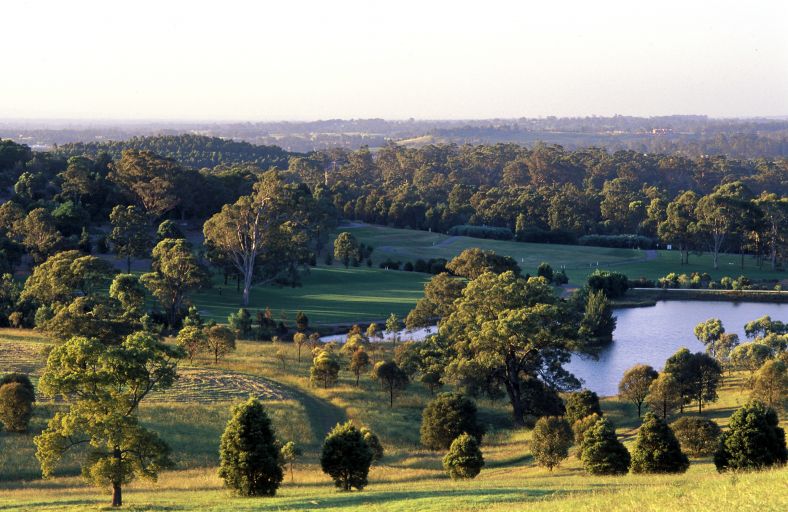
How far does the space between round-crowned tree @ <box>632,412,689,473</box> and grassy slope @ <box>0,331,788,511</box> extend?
1.62 feet

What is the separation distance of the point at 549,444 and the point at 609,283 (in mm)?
46853

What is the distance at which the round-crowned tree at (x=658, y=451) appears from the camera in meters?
24.8

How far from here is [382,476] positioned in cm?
2633

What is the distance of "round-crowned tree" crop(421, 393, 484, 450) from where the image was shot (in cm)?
3055

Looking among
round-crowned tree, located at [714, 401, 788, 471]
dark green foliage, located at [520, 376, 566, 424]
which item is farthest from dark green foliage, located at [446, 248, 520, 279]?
round-crowned tree, located at [714, 401, 788, 471]

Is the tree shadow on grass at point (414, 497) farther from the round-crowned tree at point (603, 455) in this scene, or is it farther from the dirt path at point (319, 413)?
the dirt path at point (319, 413)

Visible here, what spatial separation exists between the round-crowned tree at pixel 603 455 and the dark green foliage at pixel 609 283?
46831 millimetres

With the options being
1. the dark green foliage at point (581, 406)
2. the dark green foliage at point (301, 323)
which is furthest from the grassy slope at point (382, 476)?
the dark green foliage at point (301, 323)

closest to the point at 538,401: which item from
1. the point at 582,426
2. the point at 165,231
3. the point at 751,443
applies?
the point at 582,426

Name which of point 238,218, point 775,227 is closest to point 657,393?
point 238,218

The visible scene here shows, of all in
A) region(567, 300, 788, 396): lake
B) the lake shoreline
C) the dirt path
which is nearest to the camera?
the dirt path

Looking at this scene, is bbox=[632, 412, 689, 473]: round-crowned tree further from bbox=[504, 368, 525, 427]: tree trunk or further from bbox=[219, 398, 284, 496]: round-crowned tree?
bbox=[504, 368, 525, 427]: tree trunk

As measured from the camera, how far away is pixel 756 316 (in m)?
67.0

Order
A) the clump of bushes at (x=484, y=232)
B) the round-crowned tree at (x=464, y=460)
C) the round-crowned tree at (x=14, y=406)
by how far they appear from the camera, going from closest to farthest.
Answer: the round-crowned tree at (x=464, y=460) → the round-crowned tree at (x=14, y=406) → the clump of bushes at (x=484, y=232)
